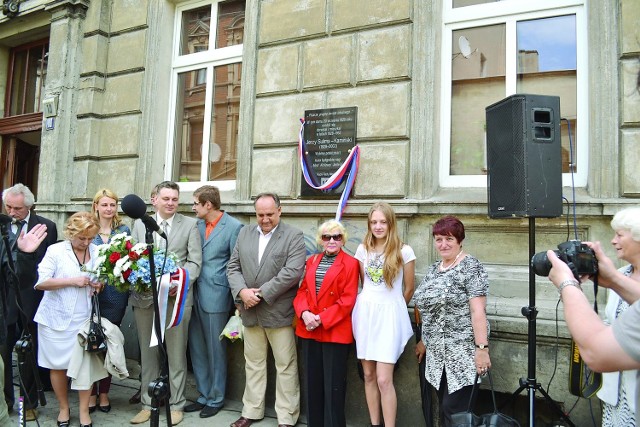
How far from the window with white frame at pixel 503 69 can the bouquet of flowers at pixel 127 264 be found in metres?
2.69

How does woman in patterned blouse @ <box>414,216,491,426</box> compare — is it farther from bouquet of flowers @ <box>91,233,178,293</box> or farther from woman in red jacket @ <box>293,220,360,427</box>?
bouquet of flowers @ <box>91,233,178,293</box>

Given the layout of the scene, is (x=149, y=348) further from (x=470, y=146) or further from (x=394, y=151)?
A: (x=470, y=146)

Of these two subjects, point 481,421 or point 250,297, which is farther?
point 250,297

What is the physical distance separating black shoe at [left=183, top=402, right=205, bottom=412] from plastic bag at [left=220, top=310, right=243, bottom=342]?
2.31ft

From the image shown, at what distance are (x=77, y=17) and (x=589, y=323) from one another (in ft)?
24.7

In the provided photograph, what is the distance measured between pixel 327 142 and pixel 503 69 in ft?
5.97

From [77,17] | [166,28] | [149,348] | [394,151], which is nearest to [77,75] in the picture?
[77,17]

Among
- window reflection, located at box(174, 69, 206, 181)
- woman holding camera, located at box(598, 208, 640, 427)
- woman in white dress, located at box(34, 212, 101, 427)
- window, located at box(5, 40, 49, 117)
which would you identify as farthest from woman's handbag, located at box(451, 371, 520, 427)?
window, located at box(5, 40, 49, 117)

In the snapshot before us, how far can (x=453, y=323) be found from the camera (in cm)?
342

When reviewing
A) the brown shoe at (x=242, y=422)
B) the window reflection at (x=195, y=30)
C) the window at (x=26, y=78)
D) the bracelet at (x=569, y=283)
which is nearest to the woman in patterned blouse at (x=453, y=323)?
the bracelet at (x=569, y=283)

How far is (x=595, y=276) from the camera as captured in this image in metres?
2.23

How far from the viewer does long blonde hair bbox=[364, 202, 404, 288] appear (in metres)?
3.74

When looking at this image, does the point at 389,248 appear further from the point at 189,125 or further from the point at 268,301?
the point at 189,125

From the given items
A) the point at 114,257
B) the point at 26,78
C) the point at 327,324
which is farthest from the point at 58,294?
the point at 26,78
